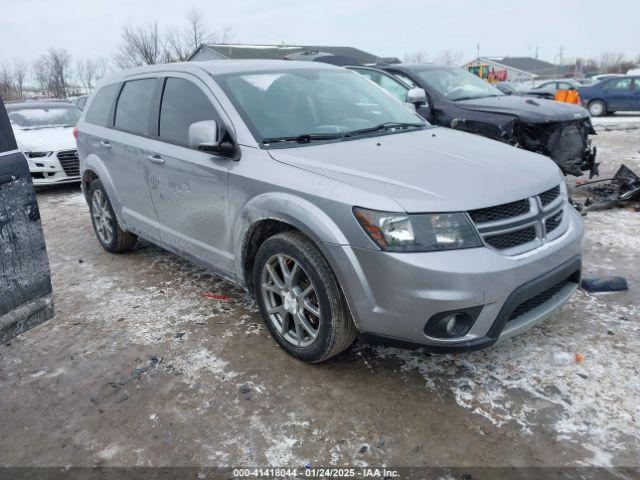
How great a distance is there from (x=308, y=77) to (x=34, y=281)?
7.77 ft

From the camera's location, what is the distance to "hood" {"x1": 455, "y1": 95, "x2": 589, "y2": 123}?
20.4 ft

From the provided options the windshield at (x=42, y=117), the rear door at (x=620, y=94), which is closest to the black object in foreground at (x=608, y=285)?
the windshield at (x=42, y=117)

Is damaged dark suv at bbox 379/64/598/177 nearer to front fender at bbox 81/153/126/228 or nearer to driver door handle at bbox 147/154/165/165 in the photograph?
driver door handle at bbox 147/154/165/165

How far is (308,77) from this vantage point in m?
3.83

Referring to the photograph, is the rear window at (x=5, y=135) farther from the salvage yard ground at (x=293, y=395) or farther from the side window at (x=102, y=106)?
the side window at (x=102, y=106)

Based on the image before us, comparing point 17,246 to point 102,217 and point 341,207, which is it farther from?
point 102,217

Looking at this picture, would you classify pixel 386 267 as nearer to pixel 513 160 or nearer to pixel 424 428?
pixel 424 428

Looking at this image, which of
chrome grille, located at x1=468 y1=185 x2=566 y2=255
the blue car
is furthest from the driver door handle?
the blue car

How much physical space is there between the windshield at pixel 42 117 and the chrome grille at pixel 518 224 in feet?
30.1

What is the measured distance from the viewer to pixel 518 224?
2.58 metres

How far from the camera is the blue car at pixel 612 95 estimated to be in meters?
18.0

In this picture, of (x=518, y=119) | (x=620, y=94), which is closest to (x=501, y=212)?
(x=518, y=119)

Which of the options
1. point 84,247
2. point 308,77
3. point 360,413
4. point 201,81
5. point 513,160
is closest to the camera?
point 360,413

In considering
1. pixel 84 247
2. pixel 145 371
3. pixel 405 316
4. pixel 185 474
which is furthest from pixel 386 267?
pixel 84 247
